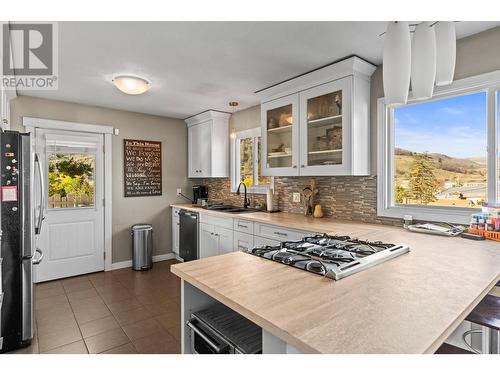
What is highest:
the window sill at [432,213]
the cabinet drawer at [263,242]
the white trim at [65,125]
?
the white trim at [65,125]

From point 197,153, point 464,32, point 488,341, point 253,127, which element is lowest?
point 488,341

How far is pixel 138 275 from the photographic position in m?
3.89

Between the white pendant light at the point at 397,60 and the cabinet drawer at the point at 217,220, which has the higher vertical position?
the white pendant light at the point at 397,60

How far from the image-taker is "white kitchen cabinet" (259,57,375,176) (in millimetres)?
2475

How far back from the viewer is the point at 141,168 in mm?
4391

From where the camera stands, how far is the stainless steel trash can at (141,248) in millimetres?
4121

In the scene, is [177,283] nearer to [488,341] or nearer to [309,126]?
[309,126]

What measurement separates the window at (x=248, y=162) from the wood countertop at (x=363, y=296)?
2.50 meters

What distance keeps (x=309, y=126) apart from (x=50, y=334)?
2.92m

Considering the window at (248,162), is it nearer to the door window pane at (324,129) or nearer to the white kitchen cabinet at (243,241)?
the white kitchen cabinet at (243,241)

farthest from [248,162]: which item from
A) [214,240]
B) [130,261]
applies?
[130,261]

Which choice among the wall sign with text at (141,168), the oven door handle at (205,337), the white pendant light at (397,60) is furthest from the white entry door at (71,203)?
the white pendant light at (397,60)
